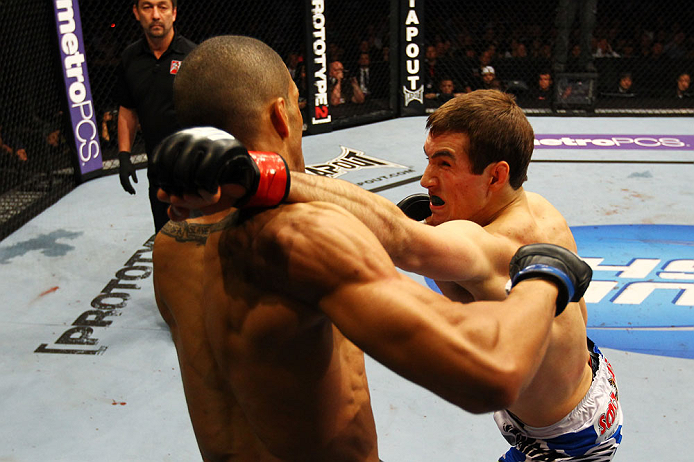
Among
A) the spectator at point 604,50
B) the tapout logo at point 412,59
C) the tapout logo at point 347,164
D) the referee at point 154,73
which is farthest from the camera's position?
the spectator at point 604,50

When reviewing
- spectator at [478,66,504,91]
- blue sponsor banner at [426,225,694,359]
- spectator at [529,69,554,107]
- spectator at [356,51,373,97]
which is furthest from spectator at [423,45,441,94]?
blue sponsor banner at [426,225,694,359]

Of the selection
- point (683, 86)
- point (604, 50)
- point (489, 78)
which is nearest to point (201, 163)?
point (489, 78)

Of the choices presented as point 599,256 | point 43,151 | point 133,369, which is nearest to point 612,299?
point 599,256

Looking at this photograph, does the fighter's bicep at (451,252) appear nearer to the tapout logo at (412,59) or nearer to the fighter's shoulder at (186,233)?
the fighter's shoulder at (186,233)

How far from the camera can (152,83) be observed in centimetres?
352

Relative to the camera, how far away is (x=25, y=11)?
5453mm

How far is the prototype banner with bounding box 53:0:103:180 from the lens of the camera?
226 inches

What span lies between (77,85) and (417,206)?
4856 mm

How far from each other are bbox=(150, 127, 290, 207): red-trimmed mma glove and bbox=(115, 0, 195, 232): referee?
8.43ft

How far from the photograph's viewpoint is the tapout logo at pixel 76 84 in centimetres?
573

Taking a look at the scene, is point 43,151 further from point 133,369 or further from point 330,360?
point 330,360

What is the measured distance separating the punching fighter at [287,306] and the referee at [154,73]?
7.46 feet

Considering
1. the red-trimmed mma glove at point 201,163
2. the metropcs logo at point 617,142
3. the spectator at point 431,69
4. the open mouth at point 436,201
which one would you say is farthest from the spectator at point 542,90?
the red-trimmed mma glove at point 201,163

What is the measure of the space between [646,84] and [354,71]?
162 inches
